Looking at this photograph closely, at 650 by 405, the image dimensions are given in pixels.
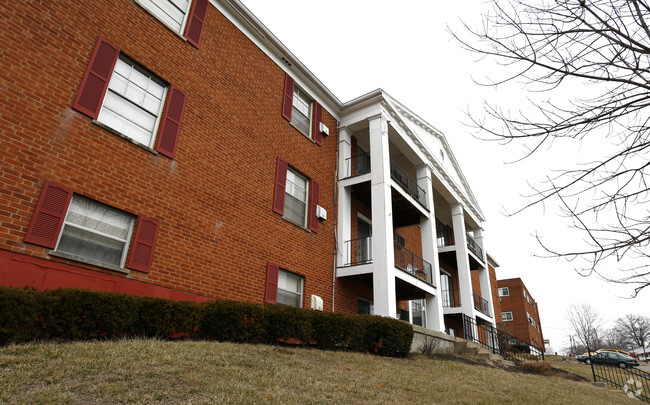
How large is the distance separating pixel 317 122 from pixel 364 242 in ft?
15.8

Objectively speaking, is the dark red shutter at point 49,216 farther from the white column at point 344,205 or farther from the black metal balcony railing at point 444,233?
the black metal balcony railing at point 444,233

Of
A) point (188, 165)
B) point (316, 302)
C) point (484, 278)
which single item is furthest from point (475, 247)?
point (188, 165)

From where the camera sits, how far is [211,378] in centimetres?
479

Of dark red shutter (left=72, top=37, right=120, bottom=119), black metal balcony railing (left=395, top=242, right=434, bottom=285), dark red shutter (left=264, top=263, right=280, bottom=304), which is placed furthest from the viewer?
black metal balcony railing (left=395, top=242, right=434, bottom=285)

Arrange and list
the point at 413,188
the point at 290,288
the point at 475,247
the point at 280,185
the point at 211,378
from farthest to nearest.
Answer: the point at 475,247 < the point at 413,188 < the point at 280,185 < the point at 290,288 < the point at 211,378

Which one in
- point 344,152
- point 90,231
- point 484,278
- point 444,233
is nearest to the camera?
point 90,231

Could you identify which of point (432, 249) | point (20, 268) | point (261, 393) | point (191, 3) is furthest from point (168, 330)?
point (432, 249)

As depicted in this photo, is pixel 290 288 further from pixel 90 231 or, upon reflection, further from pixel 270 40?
pixel 270 40

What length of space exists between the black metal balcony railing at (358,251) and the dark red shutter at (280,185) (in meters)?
3.20

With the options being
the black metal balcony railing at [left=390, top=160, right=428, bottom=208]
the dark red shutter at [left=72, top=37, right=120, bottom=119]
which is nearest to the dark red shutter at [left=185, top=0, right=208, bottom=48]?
the dark red shutter at [left=72, top=37, right=120, bottom=119]

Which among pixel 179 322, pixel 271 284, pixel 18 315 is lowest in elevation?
pixel 18 315

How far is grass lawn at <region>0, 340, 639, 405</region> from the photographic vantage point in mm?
3967

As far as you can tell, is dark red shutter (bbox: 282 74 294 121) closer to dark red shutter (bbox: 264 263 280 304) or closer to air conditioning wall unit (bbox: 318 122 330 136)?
air conditioning wall unit (bbox: 318 122 330 136)

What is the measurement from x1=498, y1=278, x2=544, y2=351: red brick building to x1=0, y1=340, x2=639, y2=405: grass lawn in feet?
149
